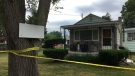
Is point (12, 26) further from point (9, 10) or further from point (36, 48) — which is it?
point (36, 48)

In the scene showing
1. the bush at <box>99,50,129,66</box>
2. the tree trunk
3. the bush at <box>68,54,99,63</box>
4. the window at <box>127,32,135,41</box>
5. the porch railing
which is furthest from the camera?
the window at <box>127,32,135,41</box>

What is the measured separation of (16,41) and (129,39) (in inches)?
864

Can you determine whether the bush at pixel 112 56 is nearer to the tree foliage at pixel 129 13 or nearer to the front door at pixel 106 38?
the front door at pixel 106 38

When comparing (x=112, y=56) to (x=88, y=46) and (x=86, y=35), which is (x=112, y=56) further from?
(x=86, y=35)

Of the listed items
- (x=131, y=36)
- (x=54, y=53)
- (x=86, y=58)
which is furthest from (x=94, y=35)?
(x=131, y=36)

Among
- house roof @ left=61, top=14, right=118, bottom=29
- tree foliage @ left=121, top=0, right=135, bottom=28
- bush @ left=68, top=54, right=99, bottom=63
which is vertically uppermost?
tree foliage @ left=121, top=0, right=135, bottom=28

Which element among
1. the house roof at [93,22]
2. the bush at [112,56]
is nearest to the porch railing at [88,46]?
the house roof at [93,22]

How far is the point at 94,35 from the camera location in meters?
19.0

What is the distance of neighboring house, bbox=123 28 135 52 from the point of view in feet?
81.2

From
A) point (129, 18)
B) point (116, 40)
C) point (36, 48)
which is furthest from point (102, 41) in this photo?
point (129, 18)

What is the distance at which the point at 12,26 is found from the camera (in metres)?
4.70

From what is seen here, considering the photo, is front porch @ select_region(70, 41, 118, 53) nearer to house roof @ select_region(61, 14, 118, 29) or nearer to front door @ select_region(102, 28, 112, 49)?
front door @ select_region(102, 28, 112, 49)

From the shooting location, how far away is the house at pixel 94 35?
17312 millimetres

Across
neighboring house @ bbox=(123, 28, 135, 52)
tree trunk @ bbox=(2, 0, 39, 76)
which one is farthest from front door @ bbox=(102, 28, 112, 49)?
tree trunk @ bbox=(2, 0, 39, 76)
